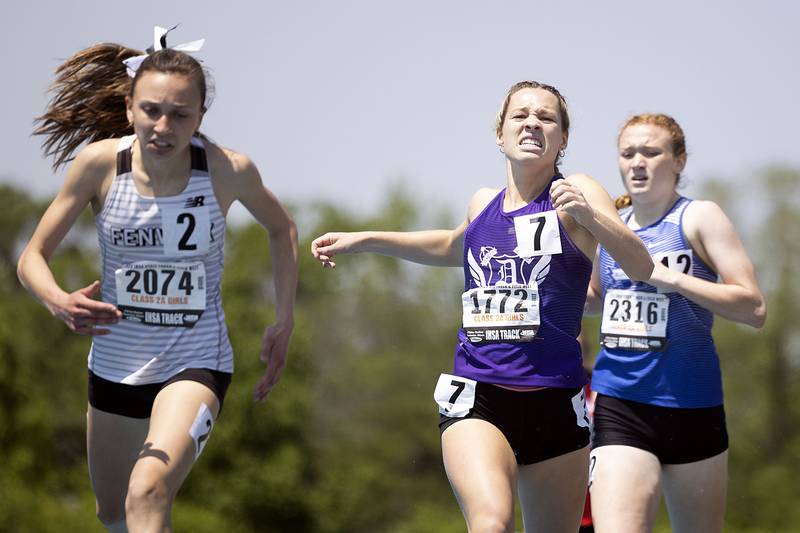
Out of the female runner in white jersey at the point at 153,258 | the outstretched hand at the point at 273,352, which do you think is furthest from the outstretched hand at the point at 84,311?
the outstretched hand at the point at 273,352

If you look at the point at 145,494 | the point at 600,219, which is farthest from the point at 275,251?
the point at 600,219

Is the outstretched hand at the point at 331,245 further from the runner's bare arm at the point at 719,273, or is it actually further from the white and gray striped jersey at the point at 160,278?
the runner's bare arm at the point at 719,273

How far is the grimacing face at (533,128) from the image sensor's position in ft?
13.8

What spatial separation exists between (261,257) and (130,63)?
4560 centimetres

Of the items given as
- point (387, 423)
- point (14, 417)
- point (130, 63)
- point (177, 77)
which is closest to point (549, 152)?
point (177, 77)

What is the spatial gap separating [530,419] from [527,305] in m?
0.44

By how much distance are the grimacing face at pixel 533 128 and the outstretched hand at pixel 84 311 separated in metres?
1.72

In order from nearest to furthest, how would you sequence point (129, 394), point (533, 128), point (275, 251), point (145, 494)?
1. point (145, 494)
2. point (533, 128)
3. point (129, 394)
4. point (275, 251)

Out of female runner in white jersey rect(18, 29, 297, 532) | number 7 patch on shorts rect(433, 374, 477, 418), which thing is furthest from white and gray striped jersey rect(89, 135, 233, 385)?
number 7 patch on shorts rect(433, 374, 477, 418)

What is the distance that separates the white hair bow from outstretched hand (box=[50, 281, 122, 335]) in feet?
3.81

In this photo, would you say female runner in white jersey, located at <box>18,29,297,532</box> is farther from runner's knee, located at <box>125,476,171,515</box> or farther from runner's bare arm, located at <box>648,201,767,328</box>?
runner's bare arm, located at <box>648,201,767,328</box>

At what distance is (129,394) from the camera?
472 centimetres

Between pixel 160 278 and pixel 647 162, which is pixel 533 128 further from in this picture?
pixel 160 278

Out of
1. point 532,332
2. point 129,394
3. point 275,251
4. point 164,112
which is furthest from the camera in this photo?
point 275,251
